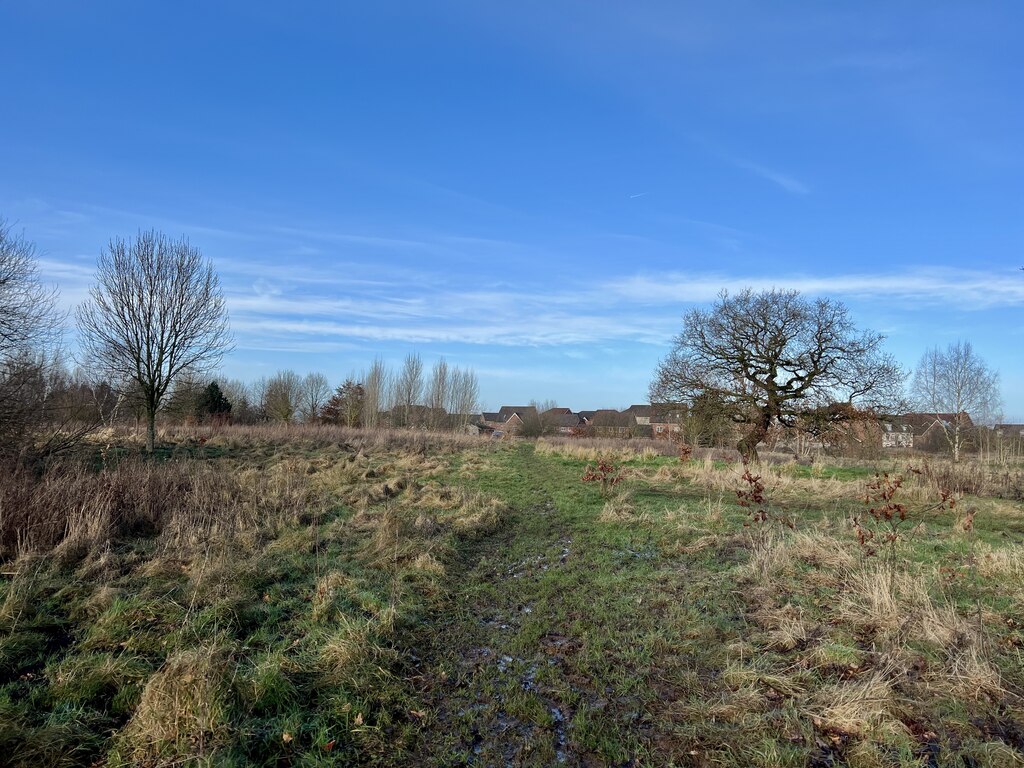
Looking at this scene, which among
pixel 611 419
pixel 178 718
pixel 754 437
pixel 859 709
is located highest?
pixel 611 419

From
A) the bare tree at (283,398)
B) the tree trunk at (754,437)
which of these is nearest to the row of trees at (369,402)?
the bare tree at (283,398)

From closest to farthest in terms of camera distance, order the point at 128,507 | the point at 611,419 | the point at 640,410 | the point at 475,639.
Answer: the point at 475,639 → the point at 128,507 → the point at 611,419 → the point at 640,410

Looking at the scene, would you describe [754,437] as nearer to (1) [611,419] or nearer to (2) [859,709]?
(2) [859,709]

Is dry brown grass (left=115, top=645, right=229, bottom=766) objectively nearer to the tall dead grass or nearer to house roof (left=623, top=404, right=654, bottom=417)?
the tall dead grass

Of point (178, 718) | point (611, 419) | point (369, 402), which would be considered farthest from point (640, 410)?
point (178, 718)

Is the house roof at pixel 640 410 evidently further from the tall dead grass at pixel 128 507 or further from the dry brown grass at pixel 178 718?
the dry brown grass at pixel 178 718

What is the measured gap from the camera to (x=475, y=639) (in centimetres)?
435

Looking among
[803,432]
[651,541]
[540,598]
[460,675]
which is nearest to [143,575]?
[460,675]

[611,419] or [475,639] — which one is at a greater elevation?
[611,419]

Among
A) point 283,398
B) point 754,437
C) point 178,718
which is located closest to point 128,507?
point 178,718

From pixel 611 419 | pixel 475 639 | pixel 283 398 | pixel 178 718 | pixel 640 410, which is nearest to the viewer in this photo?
pixel 178 718

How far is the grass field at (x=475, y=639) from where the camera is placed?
2.85 metres

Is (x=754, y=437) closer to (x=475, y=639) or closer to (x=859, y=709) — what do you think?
(x=475, y=639)

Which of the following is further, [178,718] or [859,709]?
[859,709]
